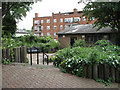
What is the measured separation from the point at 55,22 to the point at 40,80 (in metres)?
41.8

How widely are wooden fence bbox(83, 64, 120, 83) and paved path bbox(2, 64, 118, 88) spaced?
28 cm

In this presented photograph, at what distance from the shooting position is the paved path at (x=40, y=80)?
3759 mm

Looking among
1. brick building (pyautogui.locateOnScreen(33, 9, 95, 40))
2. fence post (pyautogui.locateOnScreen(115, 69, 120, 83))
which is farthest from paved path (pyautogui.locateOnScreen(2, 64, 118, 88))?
brick building (pyautogui.locateOnScreen(33, 9, 95, 40))

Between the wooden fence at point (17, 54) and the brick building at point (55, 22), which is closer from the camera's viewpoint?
the wooden fence at point (17, 54)

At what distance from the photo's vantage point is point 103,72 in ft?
15.7

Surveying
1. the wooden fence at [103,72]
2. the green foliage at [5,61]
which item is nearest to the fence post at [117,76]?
the wooden fence at [103,72]

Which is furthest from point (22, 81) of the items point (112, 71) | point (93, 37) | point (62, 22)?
point (62, 22)

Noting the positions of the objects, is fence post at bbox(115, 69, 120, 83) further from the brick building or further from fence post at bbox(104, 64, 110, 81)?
the brick building

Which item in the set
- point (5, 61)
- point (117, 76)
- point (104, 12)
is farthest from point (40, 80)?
point (104, 12)

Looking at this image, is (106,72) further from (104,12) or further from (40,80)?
(104,12)

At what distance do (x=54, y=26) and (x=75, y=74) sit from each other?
41137 millimetres

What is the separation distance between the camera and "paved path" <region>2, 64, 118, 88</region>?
3.76 m

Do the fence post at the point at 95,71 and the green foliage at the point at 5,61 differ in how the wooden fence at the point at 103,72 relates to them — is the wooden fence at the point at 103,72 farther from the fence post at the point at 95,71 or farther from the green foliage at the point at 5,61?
the green foliage at the point at 5,61

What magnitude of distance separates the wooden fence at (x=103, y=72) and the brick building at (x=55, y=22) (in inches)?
1448
